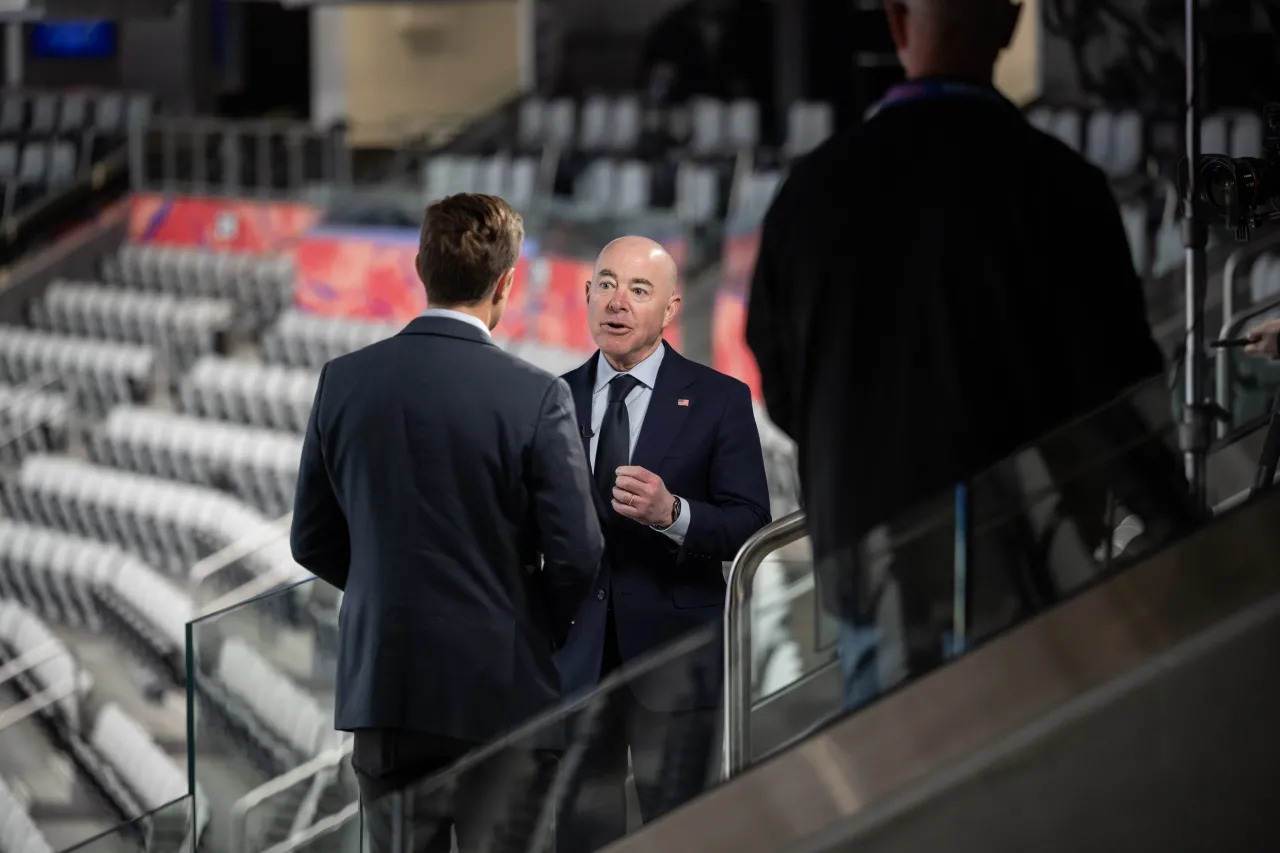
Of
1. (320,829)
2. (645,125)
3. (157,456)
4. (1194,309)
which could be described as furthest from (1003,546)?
(645,125)

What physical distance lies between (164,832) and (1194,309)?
1.73 metres

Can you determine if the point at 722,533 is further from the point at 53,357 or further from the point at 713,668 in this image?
the point at 53,357

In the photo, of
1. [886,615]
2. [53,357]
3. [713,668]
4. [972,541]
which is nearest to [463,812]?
[713,668]

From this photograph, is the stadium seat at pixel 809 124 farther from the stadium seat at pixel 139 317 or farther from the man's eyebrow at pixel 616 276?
the man's eyebrow at pixel 616 276

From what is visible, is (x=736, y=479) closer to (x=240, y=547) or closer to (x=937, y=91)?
(x=937, y=91)

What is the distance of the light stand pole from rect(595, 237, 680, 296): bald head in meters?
0.68

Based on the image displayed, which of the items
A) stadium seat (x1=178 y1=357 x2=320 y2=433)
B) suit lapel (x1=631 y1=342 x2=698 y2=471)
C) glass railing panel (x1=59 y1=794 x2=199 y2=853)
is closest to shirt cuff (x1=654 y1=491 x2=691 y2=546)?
suit lapel (x1=631 y1=342 x2=698 y2=471)

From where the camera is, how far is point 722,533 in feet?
7.43

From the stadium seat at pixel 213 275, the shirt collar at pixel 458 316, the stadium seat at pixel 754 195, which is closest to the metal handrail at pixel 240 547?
the stadium seat at pixel 754 195

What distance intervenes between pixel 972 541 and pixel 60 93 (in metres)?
15.8

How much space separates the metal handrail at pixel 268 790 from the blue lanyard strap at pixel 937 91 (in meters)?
1.20

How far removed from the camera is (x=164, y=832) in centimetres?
266

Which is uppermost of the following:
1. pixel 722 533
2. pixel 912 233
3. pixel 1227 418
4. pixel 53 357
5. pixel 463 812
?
pixel 912 233

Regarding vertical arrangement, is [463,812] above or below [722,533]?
below
